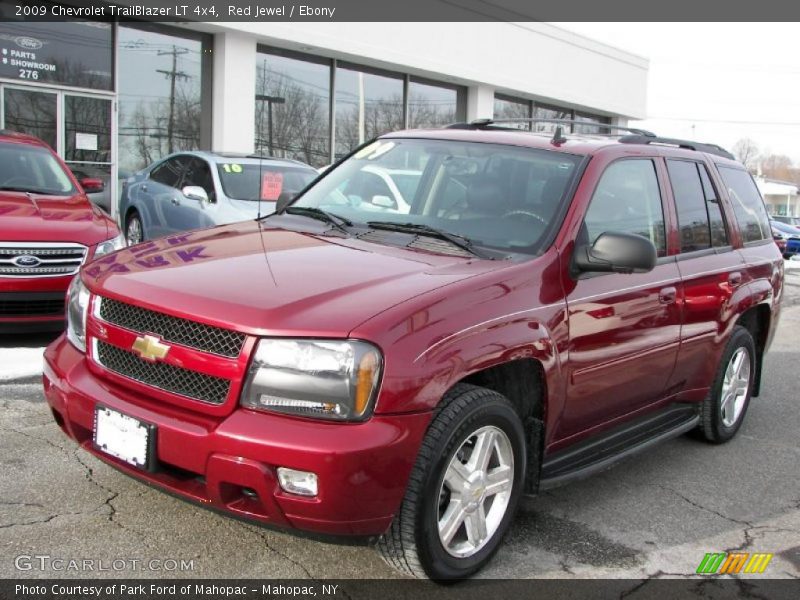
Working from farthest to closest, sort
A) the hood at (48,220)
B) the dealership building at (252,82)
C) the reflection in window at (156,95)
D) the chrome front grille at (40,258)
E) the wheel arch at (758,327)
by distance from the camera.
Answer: the reflection in window at (156,95) < the dealership building at (252,82) < the hood at (48,220) < the chrome front grille at (40,258) < the wheel arch at (758,327)

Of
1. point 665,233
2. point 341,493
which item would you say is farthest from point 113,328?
point 665,233

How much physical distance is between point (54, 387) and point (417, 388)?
5.30 feet

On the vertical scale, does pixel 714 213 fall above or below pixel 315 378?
above

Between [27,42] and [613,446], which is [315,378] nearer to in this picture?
[613,446]

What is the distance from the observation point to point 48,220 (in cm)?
692

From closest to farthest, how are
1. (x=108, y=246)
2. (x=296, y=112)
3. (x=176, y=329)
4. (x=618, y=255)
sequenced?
(x=176, y=329), (x=618, y=255), (x=108, y=246), (x=296, y=112)

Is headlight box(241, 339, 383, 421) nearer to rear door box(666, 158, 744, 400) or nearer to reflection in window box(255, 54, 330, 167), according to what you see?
rear door box(666, 158, 744, 400)

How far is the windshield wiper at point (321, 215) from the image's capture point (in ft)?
14.0

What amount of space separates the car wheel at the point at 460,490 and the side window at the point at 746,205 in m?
2.89

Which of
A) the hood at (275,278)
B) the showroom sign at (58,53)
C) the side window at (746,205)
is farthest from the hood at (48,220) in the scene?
the showroom sign at (58,53)

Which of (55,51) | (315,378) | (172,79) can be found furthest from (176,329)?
(172,79)

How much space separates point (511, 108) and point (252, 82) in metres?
10.2

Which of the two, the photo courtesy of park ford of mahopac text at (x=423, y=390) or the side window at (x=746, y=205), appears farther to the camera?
the side window at (x=746, y=205)

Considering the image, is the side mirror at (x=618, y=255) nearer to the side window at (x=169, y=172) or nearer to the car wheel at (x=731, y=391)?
the car wheel at (x=731, y=391)
